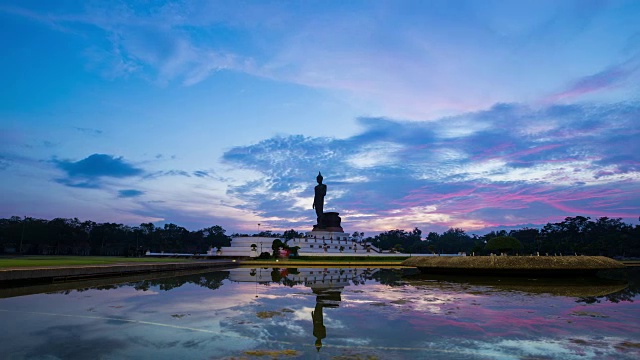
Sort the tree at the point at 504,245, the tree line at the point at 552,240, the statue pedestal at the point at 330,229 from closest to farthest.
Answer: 1. the tree at the point at 504,245
2. the tree line at the point at 552,240
3. the statue pedestal at the point at 330,229

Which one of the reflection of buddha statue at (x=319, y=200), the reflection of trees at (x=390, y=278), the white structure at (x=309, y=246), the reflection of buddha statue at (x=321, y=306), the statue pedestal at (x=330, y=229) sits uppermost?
the reflection of buddha statue at (x=319, y=200)

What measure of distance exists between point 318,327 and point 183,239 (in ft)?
360

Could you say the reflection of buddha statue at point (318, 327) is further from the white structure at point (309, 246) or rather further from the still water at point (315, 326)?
the white structure at point (309, 246)

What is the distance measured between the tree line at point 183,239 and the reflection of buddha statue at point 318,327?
4133cm

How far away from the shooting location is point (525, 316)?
465 inches

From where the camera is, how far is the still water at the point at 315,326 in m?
7.94

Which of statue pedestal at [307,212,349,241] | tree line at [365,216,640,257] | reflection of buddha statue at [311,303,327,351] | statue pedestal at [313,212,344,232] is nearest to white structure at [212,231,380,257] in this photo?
statue pedestal at [307,212,349,241]

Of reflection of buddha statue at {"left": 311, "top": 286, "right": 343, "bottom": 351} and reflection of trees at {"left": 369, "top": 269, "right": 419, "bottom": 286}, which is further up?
reflection of buddha statue at {"left": 311, "top": 286, "right": 343, "bottom": 351}

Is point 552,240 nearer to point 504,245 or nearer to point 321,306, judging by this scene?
point 504,245

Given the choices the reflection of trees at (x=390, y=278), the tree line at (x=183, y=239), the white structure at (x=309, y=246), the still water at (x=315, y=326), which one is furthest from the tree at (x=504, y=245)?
the still water at (x=315, y=326)

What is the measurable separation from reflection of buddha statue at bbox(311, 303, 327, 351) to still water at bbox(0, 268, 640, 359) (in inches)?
1.0

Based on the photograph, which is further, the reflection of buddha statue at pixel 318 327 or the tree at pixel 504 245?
the tree at pixel 504 245

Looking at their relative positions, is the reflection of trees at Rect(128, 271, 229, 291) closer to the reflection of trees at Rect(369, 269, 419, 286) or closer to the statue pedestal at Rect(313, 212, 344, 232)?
the reflection of trees at Rect(369, 269, 419, 286)

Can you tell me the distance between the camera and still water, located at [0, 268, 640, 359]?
7938 millimetres
